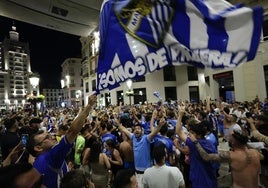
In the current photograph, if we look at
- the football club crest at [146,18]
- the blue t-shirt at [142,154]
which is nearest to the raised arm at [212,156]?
the blue t-shirt at [142,154]

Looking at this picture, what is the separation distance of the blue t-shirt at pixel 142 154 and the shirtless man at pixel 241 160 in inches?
56.4

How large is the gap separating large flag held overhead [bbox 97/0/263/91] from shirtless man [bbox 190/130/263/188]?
4.68 feet

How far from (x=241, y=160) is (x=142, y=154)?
191 cm

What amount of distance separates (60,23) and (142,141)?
27.7 ft

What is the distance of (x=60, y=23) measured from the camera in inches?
443

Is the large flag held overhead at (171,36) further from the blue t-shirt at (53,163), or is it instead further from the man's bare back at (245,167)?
the man's bare back at (245,167)

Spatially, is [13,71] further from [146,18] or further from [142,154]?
[146,18]

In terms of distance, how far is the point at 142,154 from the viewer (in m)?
4.85

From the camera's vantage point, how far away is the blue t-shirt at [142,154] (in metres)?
4.84

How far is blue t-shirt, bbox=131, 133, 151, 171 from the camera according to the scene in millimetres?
4840

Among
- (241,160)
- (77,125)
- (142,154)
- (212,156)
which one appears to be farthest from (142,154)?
(77,125)

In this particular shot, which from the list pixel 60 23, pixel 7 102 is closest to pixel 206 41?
pixel 60 23

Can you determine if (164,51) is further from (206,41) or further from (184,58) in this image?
(206,41)

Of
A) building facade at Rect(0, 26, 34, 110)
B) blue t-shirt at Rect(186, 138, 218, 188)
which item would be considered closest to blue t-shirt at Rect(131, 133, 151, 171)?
blue t-shirt at Rect(186, 138, 218, 188)
